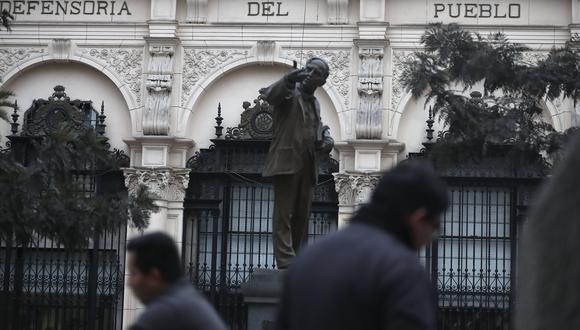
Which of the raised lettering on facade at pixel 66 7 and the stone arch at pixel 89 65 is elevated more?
the raised lettering on facade at pixel 66 7

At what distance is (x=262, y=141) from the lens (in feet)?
78.0

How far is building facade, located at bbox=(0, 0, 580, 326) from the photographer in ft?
78.4

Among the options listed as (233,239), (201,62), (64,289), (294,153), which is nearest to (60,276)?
(64,289)

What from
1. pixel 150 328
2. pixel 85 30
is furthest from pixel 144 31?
pixel 150 328

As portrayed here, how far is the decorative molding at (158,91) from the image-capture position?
24.1 metres

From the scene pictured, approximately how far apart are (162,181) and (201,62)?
2438 millimetres

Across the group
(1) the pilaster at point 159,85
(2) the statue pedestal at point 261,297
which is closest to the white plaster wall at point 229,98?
(1) the pilaster at point 159,85

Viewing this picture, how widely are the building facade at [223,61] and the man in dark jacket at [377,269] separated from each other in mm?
19210

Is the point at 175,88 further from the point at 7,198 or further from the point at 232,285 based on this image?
the point at 7,198

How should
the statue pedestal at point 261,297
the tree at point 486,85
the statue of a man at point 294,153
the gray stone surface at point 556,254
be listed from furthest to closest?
the tree at point 486,85 → the statue pedestal at point 261,297 → the statue of a man at point 294,153 → the gray stone surface at point 556,254

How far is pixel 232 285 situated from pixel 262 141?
8.93 ft

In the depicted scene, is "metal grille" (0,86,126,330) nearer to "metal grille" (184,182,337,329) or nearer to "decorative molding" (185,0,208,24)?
"metal grille" (184,182,337,329)

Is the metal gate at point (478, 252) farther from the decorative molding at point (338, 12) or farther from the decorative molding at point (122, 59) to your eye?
the decorative molding at point (122, 59)

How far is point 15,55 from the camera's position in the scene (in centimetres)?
2483
